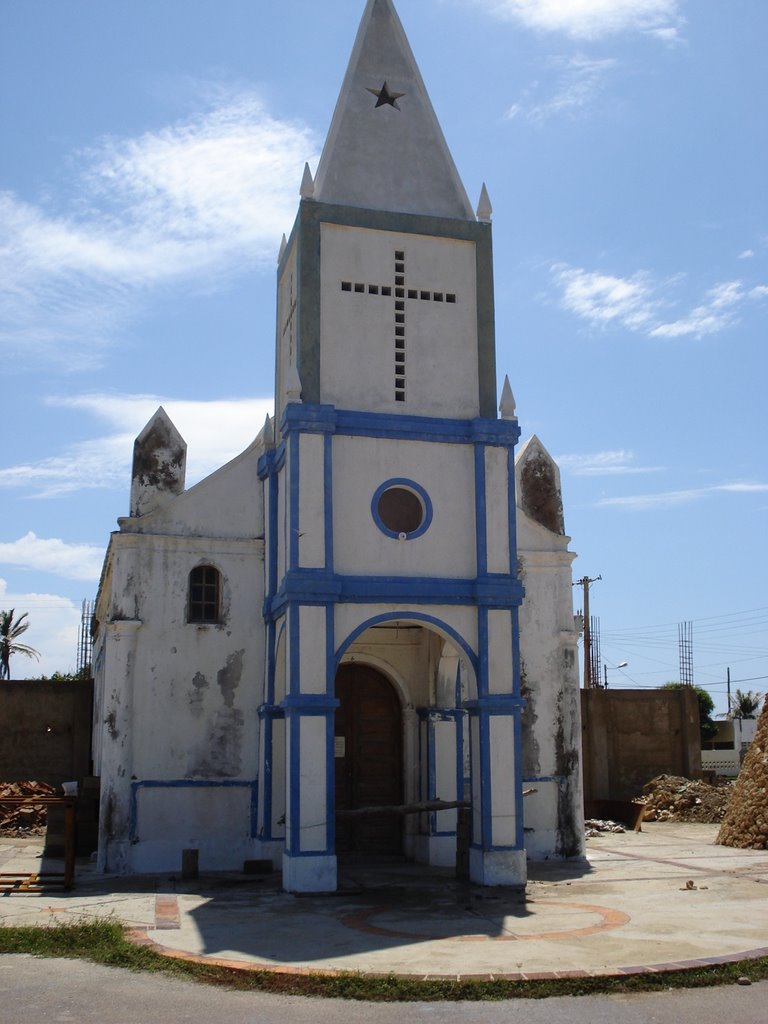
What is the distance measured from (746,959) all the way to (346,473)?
31.1 feet

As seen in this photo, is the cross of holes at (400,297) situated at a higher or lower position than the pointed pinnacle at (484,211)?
lower

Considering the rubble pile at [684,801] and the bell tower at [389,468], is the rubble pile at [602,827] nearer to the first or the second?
the rubble pile at [684,801]

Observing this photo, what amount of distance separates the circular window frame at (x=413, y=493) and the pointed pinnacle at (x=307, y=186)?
5.06m

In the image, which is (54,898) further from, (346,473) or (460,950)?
(346,473)

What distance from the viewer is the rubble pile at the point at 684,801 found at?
28.7 meters

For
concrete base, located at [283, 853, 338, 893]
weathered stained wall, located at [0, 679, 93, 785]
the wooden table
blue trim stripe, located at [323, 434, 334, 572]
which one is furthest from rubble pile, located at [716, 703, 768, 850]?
weathered stained wall, located at [0, 679, 93, 785]

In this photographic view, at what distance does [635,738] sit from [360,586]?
60.8 ft

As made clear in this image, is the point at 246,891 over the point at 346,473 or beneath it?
beneath

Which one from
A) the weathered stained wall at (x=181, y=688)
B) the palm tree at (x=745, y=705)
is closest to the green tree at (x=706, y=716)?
the palm tree at (x=745, y=705)

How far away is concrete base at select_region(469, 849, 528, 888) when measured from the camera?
A: 16125mm

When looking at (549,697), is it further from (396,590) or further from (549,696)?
(396,590)

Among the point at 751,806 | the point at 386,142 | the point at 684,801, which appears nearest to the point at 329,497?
the point at 386,142

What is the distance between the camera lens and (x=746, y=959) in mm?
10172

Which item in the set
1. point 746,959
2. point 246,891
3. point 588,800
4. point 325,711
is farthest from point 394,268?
point 588,800
